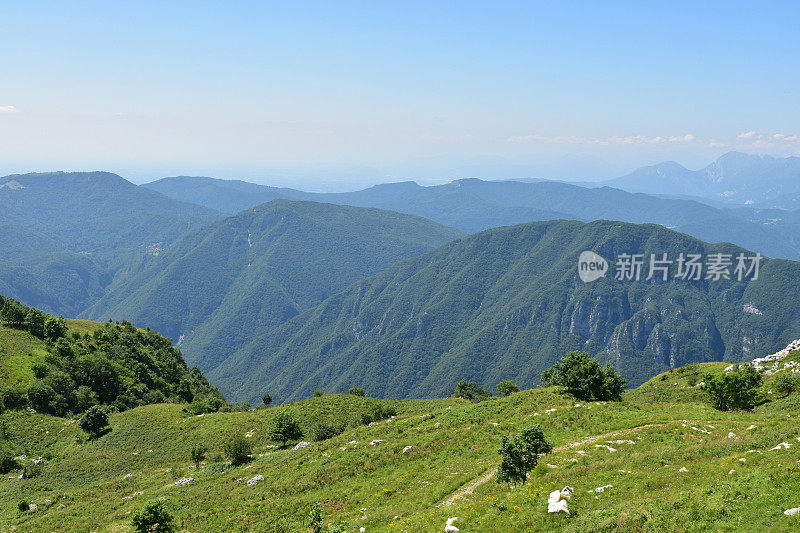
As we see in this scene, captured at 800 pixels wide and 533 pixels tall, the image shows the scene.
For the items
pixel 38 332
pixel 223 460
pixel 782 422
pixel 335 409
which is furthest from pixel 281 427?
pixel 38 332

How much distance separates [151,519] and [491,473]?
27095 millimetres

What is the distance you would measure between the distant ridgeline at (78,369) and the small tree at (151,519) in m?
60.1

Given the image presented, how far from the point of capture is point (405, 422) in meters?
58.2

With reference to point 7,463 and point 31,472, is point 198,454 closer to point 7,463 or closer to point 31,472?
point 31,472

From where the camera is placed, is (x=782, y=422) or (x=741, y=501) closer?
(x=741, y=501)

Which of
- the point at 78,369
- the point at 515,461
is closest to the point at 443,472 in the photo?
the point at 515,461

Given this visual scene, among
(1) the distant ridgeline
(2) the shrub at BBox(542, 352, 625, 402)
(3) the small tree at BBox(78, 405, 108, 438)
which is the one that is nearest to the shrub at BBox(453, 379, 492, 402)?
(2) the shrub at BBox(542, 352, 625, 402)

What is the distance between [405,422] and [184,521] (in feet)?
96.4

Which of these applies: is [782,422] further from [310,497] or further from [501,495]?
[310,497]

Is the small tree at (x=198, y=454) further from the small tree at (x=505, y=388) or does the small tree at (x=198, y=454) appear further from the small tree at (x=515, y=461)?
the small tree at (x=505, y=388)

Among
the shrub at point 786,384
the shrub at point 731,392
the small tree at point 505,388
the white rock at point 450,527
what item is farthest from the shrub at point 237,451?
the shrub at point 786,384

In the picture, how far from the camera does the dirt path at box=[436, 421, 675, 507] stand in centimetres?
2901

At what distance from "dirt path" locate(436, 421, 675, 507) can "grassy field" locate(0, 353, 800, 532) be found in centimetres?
22

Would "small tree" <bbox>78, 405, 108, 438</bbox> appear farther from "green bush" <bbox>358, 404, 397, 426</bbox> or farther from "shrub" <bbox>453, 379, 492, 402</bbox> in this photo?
"shrub" <bbox>453, 379, 492, 402</bbox>
